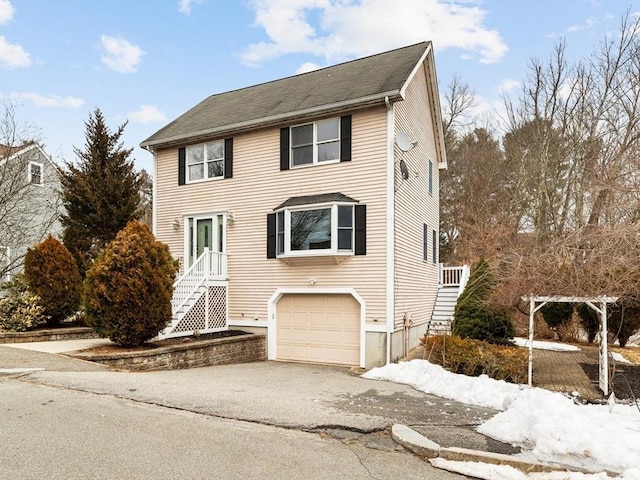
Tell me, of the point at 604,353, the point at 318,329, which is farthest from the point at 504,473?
the point at 318,329

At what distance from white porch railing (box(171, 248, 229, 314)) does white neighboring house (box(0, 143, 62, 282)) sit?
7097 millimetres

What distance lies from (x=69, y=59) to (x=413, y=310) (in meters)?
14.0

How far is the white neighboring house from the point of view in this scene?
54.2ft

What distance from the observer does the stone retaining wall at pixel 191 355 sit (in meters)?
9.72

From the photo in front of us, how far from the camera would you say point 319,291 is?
12391mm

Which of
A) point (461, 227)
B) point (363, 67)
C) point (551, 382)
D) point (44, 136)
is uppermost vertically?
point (363, 67)

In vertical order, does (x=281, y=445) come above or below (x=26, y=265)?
below

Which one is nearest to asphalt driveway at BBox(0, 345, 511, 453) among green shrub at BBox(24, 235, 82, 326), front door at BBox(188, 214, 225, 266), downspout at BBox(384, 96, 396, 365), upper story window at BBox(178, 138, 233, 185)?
downspout at BBox(384, 96, 396, 365)

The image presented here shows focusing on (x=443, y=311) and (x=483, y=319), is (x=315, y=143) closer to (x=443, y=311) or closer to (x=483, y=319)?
(x=483, y=319)

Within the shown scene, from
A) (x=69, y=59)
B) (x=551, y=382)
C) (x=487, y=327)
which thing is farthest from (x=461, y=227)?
(x=69, y=59)

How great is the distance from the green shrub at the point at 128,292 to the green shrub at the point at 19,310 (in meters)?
3.08

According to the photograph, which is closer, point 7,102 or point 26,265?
point 26,265

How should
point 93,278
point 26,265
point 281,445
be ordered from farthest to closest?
point 26,265, point 93,278, point 281,445

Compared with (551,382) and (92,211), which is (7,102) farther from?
(551,382)
